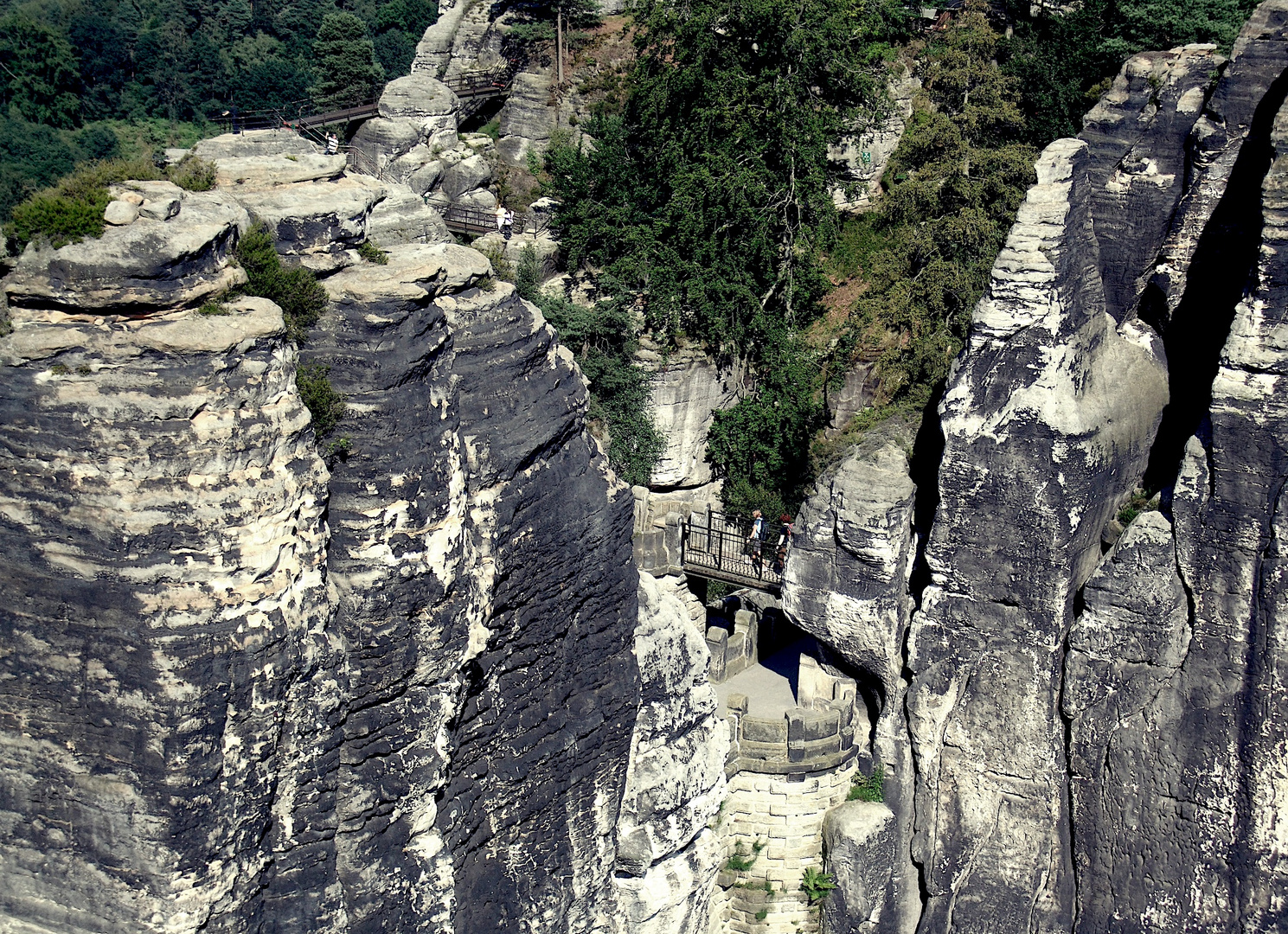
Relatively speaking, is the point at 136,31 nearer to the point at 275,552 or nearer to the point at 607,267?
the point at 607,267

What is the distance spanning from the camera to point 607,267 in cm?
2678

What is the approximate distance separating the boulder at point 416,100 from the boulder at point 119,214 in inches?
916

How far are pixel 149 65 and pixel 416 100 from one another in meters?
39.7

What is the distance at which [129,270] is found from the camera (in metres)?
9.02

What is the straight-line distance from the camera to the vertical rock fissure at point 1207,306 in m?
17.0

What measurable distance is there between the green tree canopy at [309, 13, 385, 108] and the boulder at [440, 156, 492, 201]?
17.0ft

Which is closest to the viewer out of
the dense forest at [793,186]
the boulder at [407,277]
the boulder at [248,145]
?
the boulder at [407,277]

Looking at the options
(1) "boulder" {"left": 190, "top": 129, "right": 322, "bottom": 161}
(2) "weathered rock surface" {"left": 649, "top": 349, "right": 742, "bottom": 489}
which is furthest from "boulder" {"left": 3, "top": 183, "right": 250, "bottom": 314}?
(2) "weathered rock surface" {"left": 649, "top": 349, "right": 742, "bottom": 489}

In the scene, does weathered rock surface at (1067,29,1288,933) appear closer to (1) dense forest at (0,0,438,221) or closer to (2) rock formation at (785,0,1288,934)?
(2) rock formation at (785,0,1288,934)

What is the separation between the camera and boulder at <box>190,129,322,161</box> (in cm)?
1147

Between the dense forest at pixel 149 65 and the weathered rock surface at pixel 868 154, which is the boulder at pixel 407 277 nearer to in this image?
the weathered rock surface at pixel 868 154

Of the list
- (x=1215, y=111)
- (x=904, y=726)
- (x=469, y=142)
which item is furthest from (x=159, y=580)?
(x=469, y=142)

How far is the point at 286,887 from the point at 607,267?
1817 centimetres

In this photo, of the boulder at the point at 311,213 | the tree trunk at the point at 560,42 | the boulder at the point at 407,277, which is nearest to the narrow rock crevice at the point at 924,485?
the boulder at the point at 407,277
